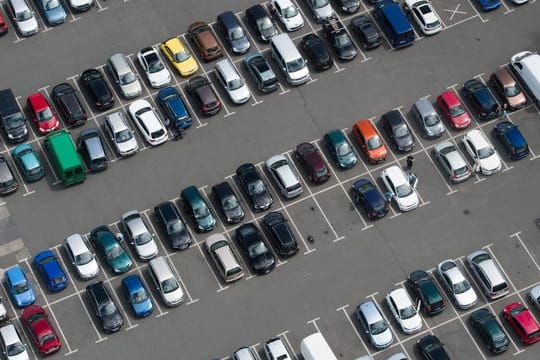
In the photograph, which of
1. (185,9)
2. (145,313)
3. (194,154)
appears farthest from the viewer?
(185,9)

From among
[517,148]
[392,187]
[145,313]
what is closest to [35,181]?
[145,313]

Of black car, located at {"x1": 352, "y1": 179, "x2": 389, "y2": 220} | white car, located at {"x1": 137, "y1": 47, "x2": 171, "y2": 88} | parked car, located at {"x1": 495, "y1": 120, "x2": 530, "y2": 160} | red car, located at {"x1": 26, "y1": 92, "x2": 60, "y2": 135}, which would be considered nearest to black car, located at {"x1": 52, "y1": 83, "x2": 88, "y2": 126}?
red car, located at {"x1": 26, "y1": 92, "x2": 60, "y2": 135}

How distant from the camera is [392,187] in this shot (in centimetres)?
13112

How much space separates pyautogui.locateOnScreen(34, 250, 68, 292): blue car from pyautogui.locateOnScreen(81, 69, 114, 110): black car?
15.8 m

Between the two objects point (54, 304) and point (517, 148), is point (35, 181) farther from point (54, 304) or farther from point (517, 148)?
point (517, 148)

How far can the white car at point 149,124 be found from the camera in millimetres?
133750

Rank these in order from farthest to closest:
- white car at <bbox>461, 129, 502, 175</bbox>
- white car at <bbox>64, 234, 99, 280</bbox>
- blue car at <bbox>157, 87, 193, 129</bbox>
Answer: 1. blue car at <bbox>157, 87, 193, 129</bbox>
2. white car at <bbox>461, 129, 502, 175</bbox>
3. white car at <bbox>64, 234, 99, 280</bbox>

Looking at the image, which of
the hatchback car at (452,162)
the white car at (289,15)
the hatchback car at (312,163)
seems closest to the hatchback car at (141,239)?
the hatchback car at (312,163)

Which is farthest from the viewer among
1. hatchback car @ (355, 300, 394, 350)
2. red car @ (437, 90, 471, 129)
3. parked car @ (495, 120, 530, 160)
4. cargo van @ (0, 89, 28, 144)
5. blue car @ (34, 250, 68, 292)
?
red car @ (437, 90, 471, 129)

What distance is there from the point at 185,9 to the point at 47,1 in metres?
12.9

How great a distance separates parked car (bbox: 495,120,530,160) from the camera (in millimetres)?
133250

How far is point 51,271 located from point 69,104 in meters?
16.8

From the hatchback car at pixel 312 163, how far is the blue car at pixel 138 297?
18.1 m

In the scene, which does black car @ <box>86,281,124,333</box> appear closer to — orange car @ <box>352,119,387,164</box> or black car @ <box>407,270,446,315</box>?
black car @ <box>407,270,446,315</box>
